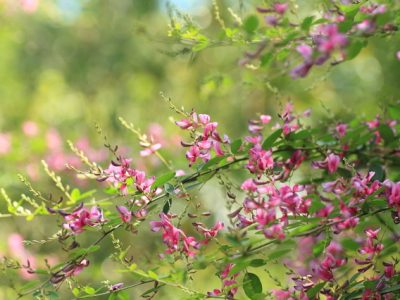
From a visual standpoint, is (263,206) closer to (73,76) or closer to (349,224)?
(349,224)

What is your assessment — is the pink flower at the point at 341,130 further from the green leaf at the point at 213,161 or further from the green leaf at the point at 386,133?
the green leaf at the point at 213,161

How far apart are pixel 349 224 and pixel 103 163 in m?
3.92

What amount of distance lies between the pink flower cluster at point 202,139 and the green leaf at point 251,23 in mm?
326

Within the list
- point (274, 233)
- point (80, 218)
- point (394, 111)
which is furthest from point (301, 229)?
point (394, 111)

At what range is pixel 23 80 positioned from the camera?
7480 mm

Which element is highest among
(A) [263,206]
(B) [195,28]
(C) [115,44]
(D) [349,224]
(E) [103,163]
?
(B) [195,28]

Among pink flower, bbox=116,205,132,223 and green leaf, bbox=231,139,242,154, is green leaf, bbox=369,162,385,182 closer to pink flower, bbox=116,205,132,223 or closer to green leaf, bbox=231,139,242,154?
green leaf, bbox=231,139,242,154

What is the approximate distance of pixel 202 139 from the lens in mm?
1758

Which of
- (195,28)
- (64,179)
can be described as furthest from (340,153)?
(64,179)

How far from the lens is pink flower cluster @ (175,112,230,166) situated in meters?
1.71

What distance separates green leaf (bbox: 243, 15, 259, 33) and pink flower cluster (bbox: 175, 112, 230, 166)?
0.33 meters

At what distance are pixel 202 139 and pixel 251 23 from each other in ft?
1.23

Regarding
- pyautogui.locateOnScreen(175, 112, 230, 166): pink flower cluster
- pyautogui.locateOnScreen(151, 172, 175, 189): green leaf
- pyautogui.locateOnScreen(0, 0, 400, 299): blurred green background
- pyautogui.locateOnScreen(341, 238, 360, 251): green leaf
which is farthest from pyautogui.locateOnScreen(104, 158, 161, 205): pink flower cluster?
pyautogui.locateOnScreen(0, 0, 400, 299): blurred green background

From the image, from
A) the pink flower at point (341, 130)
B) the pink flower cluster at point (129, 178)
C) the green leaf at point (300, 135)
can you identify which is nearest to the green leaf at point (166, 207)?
the pink flower cluster at point (129, 178)
